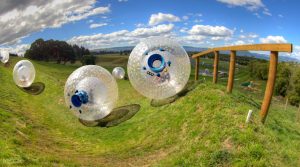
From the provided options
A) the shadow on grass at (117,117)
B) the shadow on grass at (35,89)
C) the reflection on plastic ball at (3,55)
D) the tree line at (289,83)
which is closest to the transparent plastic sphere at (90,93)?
the shadow on grass at (117,117)

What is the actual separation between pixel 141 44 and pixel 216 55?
11.2 feet

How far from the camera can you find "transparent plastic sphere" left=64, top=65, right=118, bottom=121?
611 inches

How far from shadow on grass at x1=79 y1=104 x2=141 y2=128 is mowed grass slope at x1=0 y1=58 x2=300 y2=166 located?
0.59 m

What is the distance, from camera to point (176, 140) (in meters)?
10.3

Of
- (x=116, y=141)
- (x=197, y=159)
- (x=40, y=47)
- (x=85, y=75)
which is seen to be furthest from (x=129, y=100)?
(x=40, y=47)

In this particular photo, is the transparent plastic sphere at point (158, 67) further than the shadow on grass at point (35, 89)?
No

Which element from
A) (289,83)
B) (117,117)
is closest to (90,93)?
(117,117)

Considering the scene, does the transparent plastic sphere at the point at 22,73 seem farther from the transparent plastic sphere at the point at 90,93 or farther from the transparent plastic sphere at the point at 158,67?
the transparent plastic sphere at the point at 158,67

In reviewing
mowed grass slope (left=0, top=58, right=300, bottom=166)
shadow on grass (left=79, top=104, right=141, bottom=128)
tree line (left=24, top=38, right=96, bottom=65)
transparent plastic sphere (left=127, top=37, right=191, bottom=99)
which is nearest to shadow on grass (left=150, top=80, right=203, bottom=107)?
mowed grass slope (left=0, top=58, right=300, bottom=166)

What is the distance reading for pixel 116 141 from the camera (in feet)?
46.0

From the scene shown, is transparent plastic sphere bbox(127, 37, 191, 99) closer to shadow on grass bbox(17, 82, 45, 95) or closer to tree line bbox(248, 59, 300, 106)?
shadow on grass bbox(17, 82, 45, 95)

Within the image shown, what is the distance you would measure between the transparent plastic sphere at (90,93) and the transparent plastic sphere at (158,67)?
9.68 ft

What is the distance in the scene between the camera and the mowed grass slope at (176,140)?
24.5ft

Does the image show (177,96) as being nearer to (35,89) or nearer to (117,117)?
(117,117)
